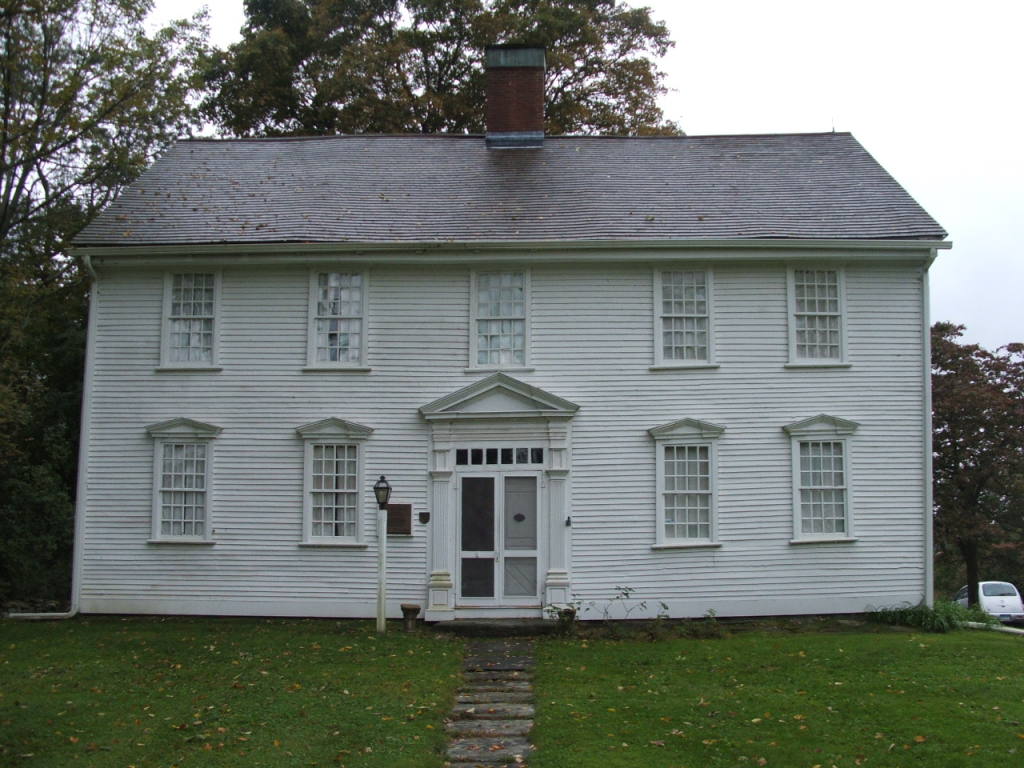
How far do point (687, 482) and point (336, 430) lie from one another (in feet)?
18.7

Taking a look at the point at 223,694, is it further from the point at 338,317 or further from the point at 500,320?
the point at 500,320

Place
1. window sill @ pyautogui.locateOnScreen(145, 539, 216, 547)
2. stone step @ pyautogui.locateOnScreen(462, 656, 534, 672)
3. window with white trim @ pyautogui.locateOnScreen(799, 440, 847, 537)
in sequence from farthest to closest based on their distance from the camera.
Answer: window sill @ pyautogui.locateOnScreen(145, 539, 216, 547), window with white trim @ pyautogui.locateOnScreen(799, 440, 847, 537), stone step @ pyautogui.locateOnScreen(462, 656, 534, 672)

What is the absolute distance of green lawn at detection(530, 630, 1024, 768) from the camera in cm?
893

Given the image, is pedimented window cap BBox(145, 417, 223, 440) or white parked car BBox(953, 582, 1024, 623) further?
white parked car BBox(953, 582, 1024, 623)

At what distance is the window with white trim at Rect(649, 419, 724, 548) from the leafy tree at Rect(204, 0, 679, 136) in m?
16.8

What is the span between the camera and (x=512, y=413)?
15.7 m

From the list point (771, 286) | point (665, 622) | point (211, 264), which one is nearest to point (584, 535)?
point (665, 622)

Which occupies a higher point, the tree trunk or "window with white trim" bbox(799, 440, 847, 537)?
"window with white trim" bbox(799, 440, 847, 537)

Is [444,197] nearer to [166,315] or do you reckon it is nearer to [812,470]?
[166,315]

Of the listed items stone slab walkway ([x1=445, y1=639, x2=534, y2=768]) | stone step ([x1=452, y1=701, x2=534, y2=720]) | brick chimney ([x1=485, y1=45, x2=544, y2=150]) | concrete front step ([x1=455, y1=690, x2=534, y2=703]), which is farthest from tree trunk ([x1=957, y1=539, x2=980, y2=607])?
stone step ([x1=452, y1=701, x2=534, y2=720])

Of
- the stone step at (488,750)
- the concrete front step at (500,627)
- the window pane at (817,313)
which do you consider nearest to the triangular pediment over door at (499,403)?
the concrete front step at (500,627)

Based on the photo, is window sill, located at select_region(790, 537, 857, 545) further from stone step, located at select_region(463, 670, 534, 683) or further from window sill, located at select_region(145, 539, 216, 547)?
window sill, located at select_region(145, 539, 216, 547)

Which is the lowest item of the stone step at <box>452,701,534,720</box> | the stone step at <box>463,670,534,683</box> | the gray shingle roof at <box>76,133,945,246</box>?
the stone step at <box>452,701,534,720</box>

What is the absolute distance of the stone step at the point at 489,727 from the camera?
32.2 feet
